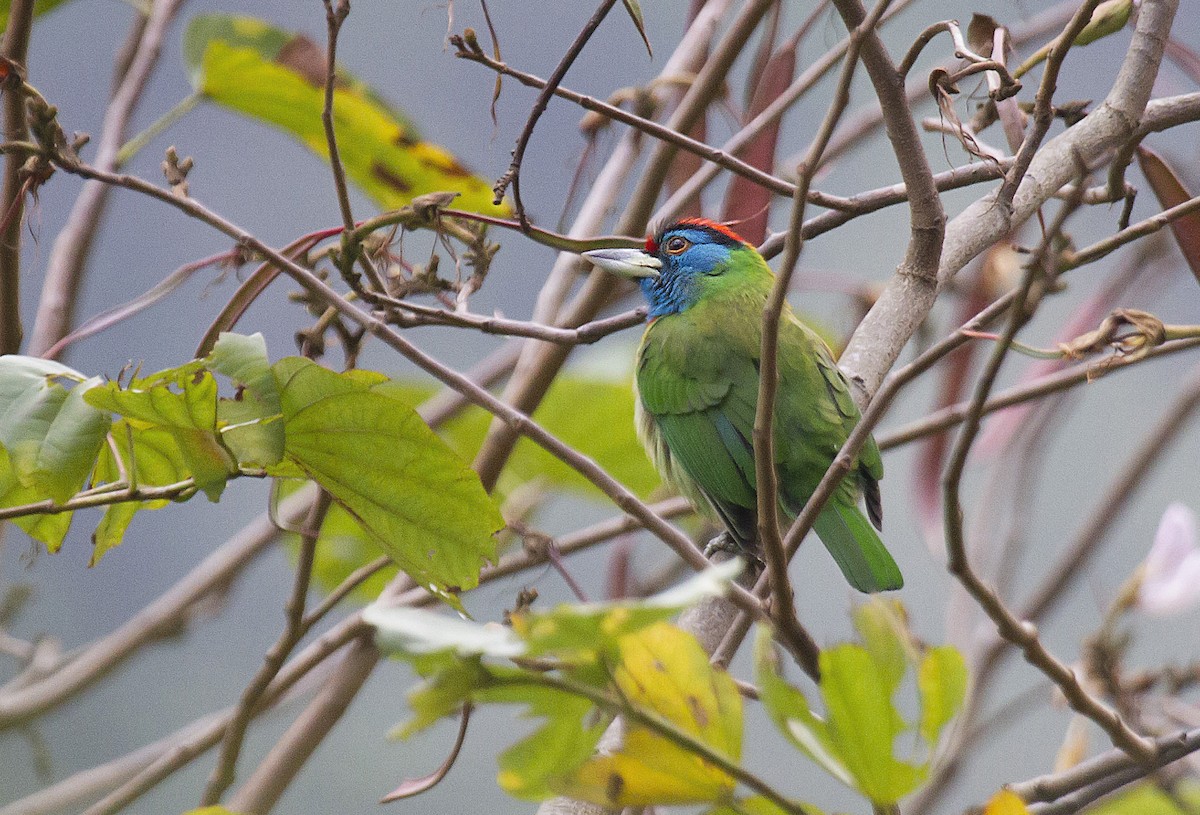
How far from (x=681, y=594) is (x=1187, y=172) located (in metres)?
1.98

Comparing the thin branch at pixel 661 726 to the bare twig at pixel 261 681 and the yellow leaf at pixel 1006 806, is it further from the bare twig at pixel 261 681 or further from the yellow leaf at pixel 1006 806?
the bare twig at pixel 261 681

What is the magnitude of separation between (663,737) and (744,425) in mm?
1972

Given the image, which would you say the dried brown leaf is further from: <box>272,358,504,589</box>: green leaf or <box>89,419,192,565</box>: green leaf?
<box>89,419,192,565</box>: green leaf

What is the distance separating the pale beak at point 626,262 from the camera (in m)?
2.56

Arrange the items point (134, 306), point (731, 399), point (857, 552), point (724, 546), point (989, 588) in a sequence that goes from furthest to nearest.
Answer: point (731, 399) → point (724, 546) → point (857, 552) → point (134, 306) → point (989, 588)

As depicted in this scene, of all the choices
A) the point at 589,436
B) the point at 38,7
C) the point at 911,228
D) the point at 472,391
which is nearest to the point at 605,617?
the point at 472,391

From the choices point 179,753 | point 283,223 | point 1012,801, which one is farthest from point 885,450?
point 283,223

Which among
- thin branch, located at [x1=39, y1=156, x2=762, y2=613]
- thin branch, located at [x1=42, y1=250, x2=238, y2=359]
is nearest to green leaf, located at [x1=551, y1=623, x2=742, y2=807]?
thin branch, located at [x1=39, y1=156, x2=762, y2=613]

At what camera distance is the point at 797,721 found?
0.84 m

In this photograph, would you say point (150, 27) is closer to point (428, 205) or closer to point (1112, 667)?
point (428, 205)

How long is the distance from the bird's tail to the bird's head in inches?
34.0

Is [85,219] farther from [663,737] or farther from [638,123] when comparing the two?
[663,737]

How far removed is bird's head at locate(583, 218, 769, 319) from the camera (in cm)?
315

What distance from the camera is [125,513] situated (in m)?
1.54
